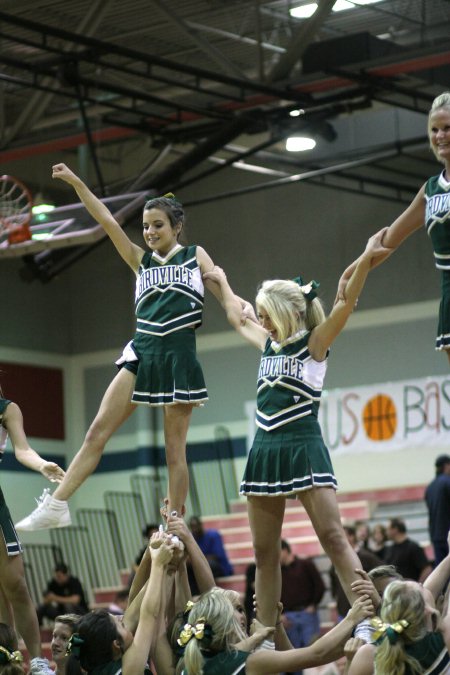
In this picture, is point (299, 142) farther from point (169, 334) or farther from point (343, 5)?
point (169, 334)

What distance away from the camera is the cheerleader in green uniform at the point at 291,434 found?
5.75 m

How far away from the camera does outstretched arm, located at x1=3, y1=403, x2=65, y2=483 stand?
20.9ft

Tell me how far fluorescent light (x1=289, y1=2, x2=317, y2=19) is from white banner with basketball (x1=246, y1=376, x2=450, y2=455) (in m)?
4.52

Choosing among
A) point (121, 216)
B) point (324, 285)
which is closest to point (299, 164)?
point (324, 285)

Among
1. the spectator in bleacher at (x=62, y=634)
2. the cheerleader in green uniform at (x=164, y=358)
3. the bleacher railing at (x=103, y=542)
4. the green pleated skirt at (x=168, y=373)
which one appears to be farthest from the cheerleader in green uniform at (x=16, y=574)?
the bleacher railing at (x=103, y=542)

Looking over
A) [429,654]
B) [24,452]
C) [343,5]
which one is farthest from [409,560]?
[429,654]

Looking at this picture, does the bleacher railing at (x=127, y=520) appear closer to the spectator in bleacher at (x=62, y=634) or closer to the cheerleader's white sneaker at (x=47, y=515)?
the cheerleader's white sneaker at (x=47, y=515)

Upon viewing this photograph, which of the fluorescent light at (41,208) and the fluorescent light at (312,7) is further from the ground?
the fluorescent light at (312,7)

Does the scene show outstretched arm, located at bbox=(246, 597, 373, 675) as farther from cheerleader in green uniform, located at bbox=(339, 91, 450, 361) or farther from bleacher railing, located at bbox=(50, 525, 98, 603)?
bleacher railing, located at bbox=(50, 525, 98, 603)

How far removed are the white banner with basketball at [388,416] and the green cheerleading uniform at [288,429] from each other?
977 cm

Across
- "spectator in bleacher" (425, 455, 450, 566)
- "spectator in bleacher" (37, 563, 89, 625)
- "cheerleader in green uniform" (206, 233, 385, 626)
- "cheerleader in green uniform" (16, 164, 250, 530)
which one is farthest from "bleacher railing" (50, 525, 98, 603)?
"cheerleader in green uniform" (206, 233, 385, 626)

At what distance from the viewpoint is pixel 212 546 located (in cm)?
1434

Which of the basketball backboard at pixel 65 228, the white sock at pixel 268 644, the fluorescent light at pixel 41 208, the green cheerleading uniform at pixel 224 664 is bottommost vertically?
the white sock at pixel 268 644

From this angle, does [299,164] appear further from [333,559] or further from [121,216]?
[333,559]
